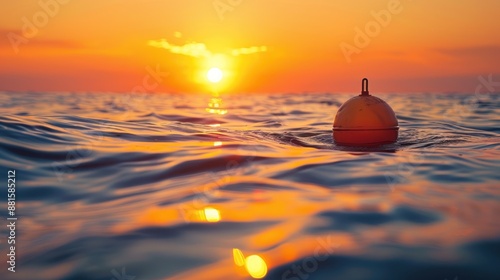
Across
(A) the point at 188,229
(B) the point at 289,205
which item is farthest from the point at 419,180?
(A) the point at 188,229

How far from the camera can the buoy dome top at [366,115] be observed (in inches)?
405

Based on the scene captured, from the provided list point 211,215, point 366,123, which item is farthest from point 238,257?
point 366,123

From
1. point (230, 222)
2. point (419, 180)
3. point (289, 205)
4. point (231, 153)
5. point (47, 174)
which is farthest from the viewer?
point (231, 153)

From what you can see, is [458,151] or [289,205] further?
[458,151]

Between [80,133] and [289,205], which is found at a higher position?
[80,133]

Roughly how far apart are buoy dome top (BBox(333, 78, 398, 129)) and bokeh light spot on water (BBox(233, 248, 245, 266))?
6.74m

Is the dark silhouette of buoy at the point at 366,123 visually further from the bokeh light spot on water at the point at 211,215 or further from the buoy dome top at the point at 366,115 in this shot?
the bokeh light spot on water at the point at 211,215

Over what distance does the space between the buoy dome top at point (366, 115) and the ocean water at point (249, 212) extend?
69cm

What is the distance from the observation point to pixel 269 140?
39.8ft

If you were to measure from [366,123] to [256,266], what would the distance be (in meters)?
7.01

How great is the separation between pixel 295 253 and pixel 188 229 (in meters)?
1.22

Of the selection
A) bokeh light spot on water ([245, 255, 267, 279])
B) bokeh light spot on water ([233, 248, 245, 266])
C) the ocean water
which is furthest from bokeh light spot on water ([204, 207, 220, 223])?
bokeh light spot on water ([245, 255, 267, 279])

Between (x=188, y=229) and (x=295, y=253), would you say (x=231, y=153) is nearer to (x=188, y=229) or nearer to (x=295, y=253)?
(x=188, y=229)

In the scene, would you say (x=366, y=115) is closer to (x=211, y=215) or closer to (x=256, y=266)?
(x=211, y=215)
